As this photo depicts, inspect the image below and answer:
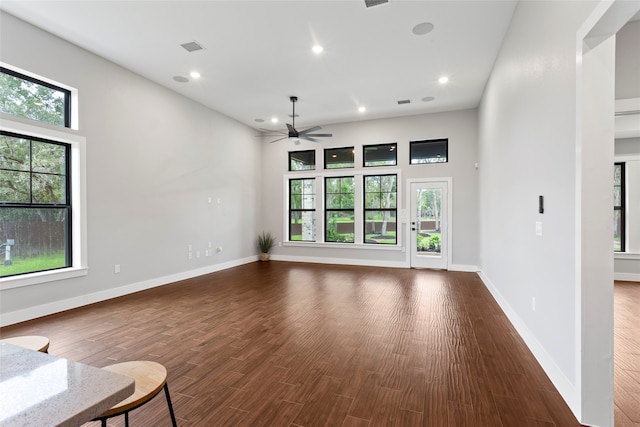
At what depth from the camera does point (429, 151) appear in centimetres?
701

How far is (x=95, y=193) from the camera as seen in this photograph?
4.31 m

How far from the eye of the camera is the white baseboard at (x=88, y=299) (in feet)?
11.5

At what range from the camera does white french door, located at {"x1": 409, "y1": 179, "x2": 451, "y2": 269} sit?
6.80 meters

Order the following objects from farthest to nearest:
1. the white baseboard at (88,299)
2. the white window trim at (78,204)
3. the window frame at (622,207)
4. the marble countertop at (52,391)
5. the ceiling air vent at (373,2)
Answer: the window frame at (622,207)
the white window trim at (78,204)
the white baseboard at (88,299)
the ceiling air vent at (373,2)
the marble countertop at (52,391)

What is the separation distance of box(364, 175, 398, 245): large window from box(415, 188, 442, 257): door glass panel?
55 centimetres

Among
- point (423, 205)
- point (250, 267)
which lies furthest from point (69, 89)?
point (423, 205)

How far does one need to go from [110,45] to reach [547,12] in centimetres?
508

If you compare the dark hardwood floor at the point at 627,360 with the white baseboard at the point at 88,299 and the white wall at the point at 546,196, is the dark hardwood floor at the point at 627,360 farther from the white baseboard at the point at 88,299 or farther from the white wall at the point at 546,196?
the white baseboard at the point at 88,299

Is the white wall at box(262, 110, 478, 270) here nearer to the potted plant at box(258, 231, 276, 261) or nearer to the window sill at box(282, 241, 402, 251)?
the window sill at box(282, 241, 402, 251)

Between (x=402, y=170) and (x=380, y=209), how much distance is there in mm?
1082

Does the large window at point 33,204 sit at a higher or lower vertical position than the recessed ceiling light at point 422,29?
lower

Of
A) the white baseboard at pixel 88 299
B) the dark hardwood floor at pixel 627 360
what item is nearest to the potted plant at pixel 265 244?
the white baseboard at pixel 88 299

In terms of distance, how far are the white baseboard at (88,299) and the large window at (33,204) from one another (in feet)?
A: 1.58

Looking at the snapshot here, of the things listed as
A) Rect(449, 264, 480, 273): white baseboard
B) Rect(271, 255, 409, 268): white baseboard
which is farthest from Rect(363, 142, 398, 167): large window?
Rect(449, 264, 480, 273): white baseboard
